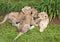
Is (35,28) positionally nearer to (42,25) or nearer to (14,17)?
(42,25)

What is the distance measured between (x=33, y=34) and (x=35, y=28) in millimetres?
313

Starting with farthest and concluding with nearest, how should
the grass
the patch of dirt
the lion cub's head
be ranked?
the patch of dirt, the lion cub's head, the grass

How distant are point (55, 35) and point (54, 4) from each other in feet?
3.94

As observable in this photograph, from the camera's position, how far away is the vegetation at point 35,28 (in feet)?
28.0

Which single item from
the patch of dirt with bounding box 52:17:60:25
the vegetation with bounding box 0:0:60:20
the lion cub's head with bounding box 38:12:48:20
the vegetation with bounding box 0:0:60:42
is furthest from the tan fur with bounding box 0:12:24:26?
the patch of dirt with bounding box 52:17:60:25

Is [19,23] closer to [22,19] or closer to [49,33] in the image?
[22,19]

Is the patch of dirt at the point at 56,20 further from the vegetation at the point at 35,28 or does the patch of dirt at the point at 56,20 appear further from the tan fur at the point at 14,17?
the tan fur at the point at 14,17

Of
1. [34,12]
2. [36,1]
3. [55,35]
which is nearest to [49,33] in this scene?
[55,35]

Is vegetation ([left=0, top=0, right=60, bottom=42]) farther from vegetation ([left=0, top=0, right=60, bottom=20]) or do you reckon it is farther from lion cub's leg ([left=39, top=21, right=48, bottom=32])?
lion cub's leg ([left=39, top=21, right=48, bottom=32])

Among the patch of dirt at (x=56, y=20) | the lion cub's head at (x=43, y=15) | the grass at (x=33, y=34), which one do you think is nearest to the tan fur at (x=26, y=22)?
the grass at (x=33, y=34)

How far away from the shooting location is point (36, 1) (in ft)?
32.2

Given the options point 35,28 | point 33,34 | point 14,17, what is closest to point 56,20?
point 35,28

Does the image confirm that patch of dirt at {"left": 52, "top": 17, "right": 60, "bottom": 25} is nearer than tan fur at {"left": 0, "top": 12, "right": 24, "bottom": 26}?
No

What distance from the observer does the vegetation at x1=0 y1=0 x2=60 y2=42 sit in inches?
336
